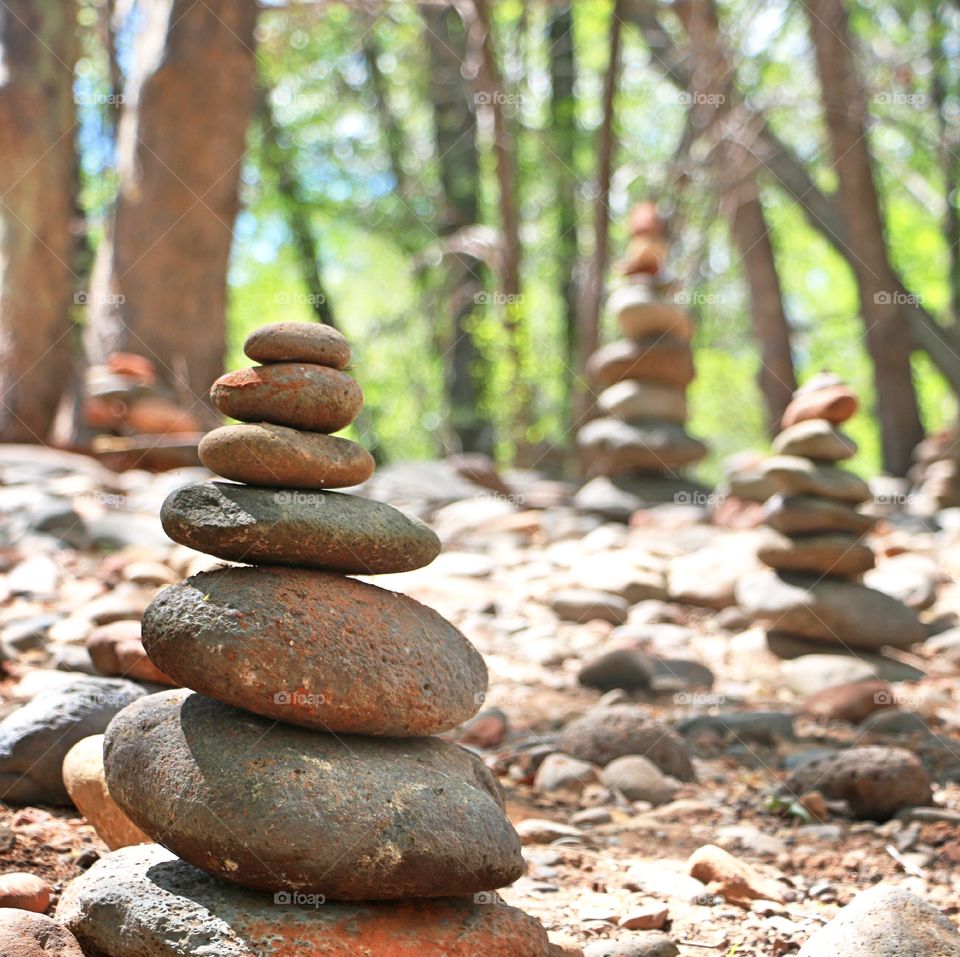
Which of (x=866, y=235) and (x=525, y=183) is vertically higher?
(x=525, y=183)

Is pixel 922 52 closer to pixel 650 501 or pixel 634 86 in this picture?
pixel 634 86

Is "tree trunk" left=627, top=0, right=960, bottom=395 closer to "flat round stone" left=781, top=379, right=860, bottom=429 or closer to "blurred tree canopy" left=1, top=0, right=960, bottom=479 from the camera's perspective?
"blurred tree canopy" left=1, top=0, right=960, bottom=479

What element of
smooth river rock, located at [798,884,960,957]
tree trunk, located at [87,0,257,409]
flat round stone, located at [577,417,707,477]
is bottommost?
smooth river rock, located at [798,884,960,957]

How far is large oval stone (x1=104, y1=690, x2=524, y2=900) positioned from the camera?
2551 mm

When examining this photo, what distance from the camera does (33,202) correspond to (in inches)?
337

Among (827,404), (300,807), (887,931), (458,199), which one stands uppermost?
(458,199)

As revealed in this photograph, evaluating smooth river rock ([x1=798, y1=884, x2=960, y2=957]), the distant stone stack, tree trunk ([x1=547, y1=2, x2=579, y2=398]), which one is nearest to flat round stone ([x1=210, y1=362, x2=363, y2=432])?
smooth river rock ([x1=798, y1=884, x2=960, y2=957])

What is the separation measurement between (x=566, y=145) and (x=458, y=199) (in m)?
1.63

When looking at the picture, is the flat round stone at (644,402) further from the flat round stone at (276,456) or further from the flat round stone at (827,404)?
the flat round stone at (276,456)

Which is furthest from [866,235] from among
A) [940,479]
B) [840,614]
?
[840,614]

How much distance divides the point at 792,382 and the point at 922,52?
4430 mm

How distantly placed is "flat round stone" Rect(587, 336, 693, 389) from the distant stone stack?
2.36 meters

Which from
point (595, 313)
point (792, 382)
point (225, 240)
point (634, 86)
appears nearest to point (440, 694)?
point (225, 240)

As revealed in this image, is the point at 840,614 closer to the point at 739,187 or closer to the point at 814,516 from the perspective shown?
the point at 814,516
